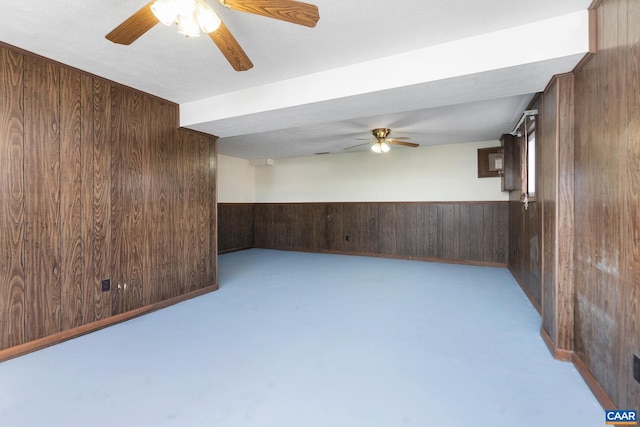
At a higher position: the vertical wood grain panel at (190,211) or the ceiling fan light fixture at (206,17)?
the ceiling fan light fixture at (206,17)

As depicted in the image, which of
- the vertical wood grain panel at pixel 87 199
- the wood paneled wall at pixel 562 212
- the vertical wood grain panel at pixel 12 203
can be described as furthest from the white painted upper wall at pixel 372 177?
the vertical wood grain panel at pixel 12 203

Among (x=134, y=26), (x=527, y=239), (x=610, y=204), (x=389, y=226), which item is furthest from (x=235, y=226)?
(x=610, y=204)

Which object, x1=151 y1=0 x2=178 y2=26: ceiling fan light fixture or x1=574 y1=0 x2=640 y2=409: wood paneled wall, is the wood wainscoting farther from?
x1=151 y1=0 x2=178 y2=26: ceiling fan light fixture

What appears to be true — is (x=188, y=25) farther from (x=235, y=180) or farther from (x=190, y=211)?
(x=235, y=180)

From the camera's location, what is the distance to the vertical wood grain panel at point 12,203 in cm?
222

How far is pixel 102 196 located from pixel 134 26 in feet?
6.10

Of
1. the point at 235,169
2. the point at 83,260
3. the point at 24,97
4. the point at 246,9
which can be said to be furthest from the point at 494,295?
the point at 235,169

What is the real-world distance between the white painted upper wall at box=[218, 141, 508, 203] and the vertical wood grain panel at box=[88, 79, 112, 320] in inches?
163

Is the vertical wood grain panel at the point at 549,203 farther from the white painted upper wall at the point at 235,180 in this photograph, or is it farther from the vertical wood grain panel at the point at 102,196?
the white painted upper wall at the point at 235,180

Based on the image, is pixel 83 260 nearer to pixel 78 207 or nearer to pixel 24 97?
pixel 78 207

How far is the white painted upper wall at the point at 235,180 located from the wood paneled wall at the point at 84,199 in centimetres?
337

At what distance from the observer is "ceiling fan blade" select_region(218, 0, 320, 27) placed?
4.57 ft

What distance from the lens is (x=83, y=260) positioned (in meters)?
2.69

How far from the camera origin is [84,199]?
2.70m
